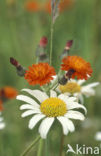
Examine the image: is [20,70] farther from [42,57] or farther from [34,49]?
[34,49]

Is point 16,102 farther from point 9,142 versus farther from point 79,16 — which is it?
point 79,16

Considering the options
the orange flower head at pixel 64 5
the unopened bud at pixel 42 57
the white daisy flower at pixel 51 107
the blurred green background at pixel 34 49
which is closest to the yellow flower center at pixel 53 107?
the white daisy flower at pixel 51 107

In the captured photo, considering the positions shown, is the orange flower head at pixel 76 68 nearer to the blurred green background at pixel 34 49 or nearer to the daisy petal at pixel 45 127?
the daisy petal at pixel 45 127

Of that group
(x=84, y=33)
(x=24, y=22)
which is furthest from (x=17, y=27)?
(x=84, y=33)

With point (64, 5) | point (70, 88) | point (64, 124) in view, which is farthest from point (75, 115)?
point (64, 5)

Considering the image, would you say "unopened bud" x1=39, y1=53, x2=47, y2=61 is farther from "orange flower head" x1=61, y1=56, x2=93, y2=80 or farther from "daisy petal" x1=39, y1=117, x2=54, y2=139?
"daisy petal" x1=39, y1=117, x2=54, y2=139

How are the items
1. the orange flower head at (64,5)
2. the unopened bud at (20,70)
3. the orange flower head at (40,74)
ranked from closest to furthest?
the orange flower head at (40,74) < the unopened bud at (20,70) < the orange flower head at (64,5)
